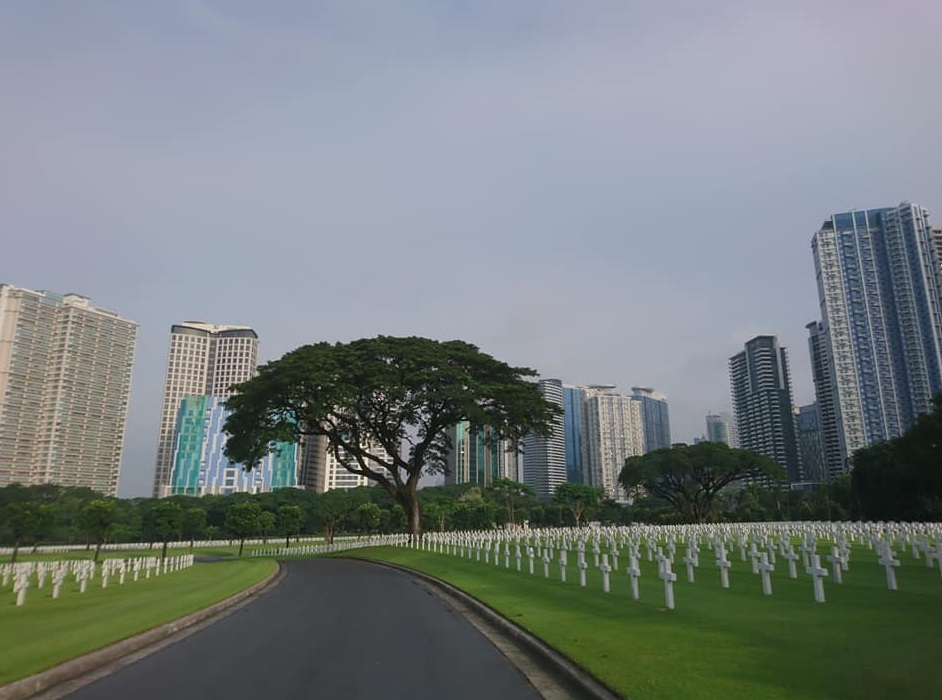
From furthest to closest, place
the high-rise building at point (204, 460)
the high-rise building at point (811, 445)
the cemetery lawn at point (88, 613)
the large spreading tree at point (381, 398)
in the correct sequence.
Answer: the high-rise building at point (204, 460)
the high-rise building at point (811, 445)
the large spreading tree at point (381, 398)
the cemetery lawn at point (88, 613)

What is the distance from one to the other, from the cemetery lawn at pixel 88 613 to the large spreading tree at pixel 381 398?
15843 millimetres

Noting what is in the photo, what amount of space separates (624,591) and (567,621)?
3.82m

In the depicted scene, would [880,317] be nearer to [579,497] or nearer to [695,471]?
[695,471]

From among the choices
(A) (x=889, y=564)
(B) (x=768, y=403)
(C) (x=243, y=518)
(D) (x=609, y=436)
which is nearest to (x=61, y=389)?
(C) (x=243, y=518)

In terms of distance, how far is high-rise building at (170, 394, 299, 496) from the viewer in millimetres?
148500

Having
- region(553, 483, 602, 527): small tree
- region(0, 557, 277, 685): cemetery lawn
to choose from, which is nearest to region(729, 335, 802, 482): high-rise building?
region(553, 483, 602, 527): small tree

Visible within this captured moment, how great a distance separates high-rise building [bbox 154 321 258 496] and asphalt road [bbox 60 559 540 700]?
182m

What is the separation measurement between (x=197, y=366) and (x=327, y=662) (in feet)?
647

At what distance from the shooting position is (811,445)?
13712 cm

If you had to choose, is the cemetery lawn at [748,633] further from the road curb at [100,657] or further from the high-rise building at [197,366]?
the high-rise building at [197,366]

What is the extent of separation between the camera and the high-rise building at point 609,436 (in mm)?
163625

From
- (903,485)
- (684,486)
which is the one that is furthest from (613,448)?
(903,485)

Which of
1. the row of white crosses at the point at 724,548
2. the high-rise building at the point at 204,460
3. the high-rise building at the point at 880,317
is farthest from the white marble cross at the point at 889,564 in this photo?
the high-rise building at the point at 204,460

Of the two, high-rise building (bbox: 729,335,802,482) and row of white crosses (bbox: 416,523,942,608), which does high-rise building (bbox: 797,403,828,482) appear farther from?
row of white crosses (bbox: 416,523,942,608)
